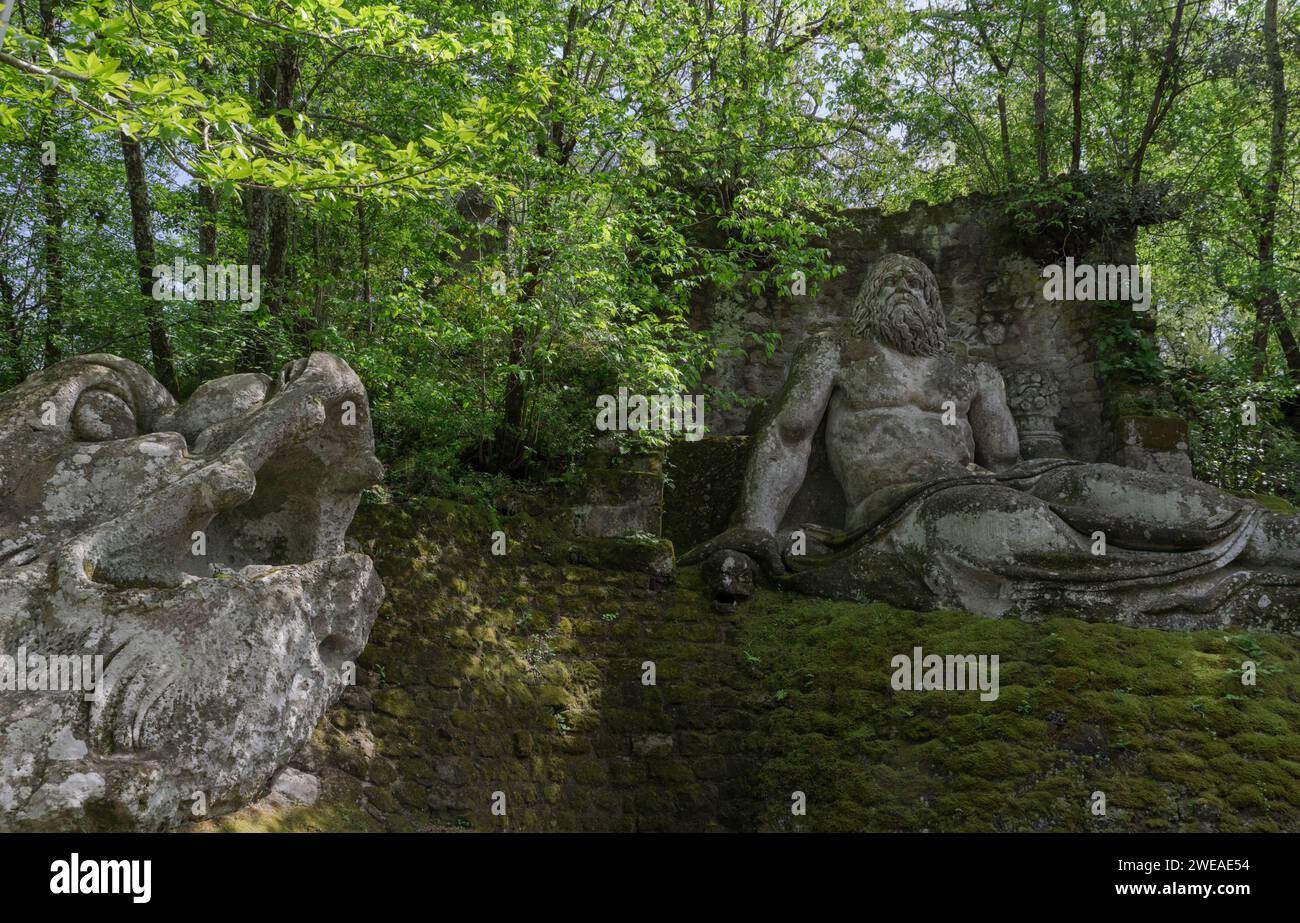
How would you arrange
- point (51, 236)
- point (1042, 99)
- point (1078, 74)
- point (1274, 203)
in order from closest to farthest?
point (51, 236) → point (1078, 74) → point (1274, 203) → point (1042, 99)

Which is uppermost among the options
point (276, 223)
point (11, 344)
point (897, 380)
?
point (276, 223)

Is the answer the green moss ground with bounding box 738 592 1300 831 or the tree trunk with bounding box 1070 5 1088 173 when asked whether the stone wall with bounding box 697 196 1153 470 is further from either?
the green moss ground with bounding box 738 592 1300 831

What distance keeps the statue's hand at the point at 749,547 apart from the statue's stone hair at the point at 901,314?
69.7 inches

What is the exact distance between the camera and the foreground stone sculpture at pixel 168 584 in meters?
3.67

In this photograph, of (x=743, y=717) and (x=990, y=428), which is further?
(x=990, y=428)

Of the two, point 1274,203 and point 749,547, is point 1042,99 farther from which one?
point 749,547

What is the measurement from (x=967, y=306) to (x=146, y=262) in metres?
7.14

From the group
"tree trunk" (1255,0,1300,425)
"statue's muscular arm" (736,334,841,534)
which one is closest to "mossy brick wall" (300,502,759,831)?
"statue's muscular arm" (736,334,841,534)

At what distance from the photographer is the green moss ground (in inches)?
180

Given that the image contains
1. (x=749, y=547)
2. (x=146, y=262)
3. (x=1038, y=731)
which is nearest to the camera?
(x=1038, y=731)

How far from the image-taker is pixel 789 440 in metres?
7.46

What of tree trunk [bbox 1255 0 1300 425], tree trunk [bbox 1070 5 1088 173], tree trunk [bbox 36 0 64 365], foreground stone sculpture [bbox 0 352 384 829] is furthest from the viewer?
tree trunk [bbox 1255 0 1300 425]

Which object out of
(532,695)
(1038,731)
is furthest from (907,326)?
(532,695)

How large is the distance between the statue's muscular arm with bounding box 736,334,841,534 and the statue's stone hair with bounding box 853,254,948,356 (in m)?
0.32
